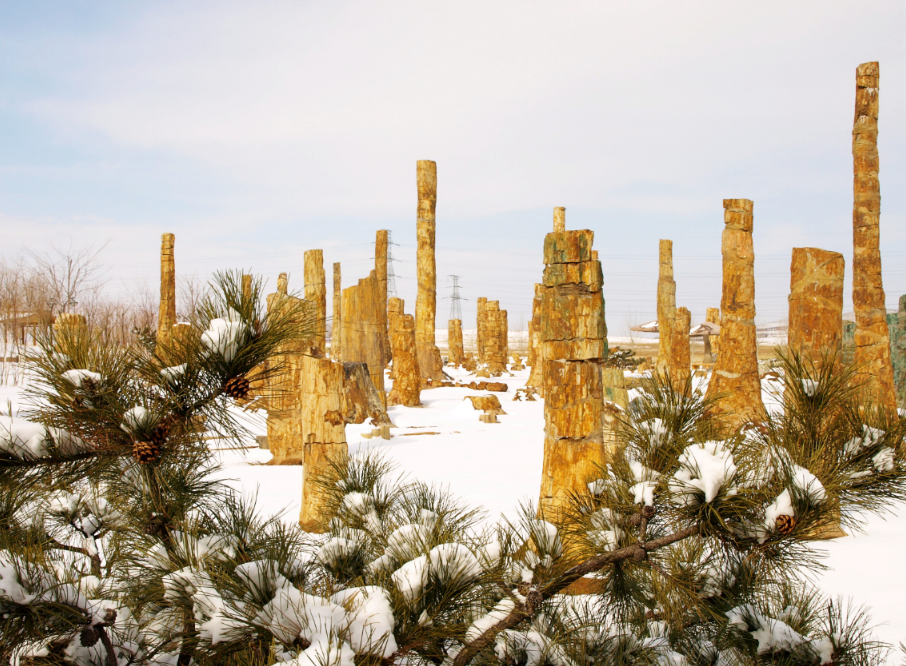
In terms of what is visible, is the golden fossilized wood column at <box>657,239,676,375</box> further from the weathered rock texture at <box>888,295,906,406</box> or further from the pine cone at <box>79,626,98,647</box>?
the pine cone at <box>79,626,98,647</box>

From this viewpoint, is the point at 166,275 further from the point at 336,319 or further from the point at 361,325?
the point at 361,325

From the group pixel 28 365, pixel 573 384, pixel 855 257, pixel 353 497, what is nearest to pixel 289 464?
pixel 573 384

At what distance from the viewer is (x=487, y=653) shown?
1707 millimetres

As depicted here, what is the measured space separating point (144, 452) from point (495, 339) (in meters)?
24.9

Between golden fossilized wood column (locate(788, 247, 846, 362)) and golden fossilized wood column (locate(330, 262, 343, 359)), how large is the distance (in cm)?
898

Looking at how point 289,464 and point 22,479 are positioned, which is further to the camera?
point 289,464

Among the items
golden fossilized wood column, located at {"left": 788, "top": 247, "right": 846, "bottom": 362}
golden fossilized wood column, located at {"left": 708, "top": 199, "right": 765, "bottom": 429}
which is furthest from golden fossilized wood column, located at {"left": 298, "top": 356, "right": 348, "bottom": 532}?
golden fossilized wood column, located at {"left": 788, "top": 247, "right": 846, "bottom": 362}

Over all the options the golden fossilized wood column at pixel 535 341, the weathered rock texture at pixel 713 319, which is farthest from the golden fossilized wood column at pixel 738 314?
the weathered rock texture at pixel 713 319

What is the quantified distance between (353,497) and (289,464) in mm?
6223

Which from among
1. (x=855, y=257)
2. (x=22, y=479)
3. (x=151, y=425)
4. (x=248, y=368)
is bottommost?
(x=22, y=479)

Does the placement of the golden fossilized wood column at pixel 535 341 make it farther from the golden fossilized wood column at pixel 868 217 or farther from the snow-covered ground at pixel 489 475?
the golden fossilized wood column at pixel 868 217

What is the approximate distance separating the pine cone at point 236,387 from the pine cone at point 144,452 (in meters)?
0.23

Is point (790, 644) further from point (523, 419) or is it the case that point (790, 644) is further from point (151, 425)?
point (523, 419)

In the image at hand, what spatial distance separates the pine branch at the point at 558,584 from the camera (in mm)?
1634
